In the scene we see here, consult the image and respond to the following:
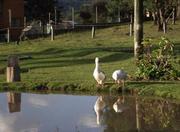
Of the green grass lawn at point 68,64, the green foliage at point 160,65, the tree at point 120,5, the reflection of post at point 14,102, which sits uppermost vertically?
the tree at point 120,5

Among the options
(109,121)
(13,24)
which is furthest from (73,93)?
(13,24)

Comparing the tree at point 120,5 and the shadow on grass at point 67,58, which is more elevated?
the tree at point 120,5

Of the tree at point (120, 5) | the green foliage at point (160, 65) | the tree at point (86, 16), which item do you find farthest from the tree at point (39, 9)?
the green foliage at point (160, 65)

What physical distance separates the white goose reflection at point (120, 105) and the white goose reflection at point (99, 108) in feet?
1.04

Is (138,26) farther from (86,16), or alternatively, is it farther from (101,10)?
(101,10)

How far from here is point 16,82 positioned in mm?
19766

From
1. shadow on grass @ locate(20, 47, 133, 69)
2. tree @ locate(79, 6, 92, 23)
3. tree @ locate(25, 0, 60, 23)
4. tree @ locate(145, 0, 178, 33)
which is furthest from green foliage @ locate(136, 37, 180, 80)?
tree @ locate(79, 6, 92, 23)

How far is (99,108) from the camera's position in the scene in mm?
14711

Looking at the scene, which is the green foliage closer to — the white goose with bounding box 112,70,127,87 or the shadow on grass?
the white goose with bounding box 112,70,127,87

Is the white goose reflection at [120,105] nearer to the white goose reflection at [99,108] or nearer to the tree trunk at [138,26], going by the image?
the white goose reflection at [99,108]

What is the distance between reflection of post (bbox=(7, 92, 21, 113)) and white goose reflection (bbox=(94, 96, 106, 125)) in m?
1.95

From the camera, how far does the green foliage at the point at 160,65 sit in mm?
18906

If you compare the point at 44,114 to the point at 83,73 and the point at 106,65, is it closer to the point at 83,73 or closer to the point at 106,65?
the point at 83,73

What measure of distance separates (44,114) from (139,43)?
817 cm
